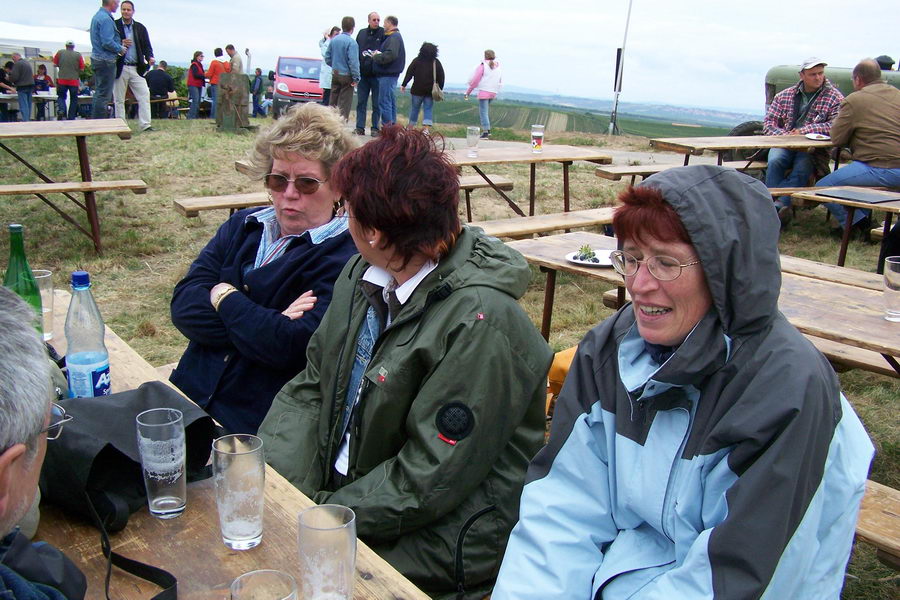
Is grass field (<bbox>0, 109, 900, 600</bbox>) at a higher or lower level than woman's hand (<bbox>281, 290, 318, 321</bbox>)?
lower

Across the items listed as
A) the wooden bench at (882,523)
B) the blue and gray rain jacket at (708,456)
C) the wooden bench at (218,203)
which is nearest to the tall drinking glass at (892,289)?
the wooden bench at (882,523)

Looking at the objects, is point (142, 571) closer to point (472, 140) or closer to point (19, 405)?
point (19, 405)

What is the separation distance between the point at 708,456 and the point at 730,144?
6560 millimetres

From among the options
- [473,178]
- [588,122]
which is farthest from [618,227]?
[588,122]

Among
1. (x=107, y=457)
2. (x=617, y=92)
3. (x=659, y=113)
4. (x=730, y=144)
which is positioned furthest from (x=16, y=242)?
(x=659, y=113)

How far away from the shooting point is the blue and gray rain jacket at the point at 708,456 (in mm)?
1371

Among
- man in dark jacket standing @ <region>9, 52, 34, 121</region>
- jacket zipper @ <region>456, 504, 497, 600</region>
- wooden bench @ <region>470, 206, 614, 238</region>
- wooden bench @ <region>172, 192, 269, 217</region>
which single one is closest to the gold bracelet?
jacket zipper @ <region>456, 504, 497, 600</region>

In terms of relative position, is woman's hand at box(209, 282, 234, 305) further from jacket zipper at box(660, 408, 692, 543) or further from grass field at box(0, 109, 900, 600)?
grass field at box(0, 109, 900, 600)

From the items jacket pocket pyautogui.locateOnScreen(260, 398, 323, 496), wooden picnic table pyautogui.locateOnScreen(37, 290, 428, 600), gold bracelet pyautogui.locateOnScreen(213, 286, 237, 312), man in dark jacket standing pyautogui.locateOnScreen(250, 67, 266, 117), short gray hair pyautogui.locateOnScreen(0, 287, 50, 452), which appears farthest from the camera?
man in dark jacket standing pyautogui.locateOnScreen(250, 67, 266, 117)

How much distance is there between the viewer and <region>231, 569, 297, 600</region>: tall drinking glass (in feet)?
3.86

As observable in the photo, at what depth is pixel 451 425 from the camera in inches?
72.5

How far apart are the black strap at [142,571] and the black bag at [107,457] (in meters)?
0.07

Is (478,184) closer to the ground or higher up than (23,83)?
closer to the ground

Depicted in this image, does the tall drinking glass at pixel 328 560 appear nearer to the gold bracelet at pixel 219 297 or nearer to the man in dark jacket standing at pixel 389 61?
the gold bracelet at pixel 219 297
